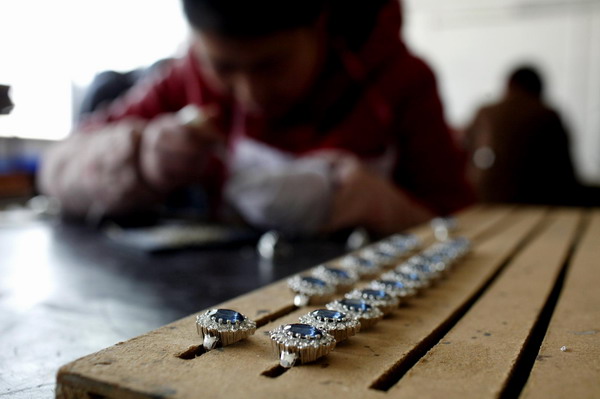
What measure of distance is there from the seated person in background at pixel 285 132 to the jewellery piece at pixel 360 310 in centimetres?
53

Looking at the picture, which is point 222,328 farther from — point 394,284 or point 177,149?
point 177,149

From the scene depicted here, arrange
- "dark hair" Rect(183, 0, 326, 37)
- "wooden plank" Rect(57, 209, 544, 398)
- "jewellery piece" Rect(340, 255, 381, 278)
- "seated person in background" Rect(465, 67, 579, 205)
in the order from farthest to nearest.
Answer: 1. "seated person in background" Rect(465, 67, 579, 205)
2. "dark hair" Rect(183, 0, 326, 37)
3. "jewellery piece" Rect(340, 255, 381, 278)
4. "wooden plank" Rect(57, 209, 544, 398)

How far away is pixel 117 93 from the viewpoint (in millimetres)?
1687

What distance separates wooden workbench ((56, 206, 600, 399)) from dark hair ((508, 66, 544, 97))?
2212mm

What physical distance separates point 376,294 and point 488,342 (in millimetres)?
76

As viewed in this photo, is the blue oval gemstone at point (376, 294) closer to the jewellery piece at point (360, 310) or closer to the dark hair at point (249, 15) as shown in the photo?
the jewellery piece at point (360, 310)

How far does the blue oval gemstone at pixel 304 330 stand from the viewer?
26 centimetres

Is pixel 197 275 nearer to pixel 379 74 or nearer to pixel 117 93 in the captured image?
pixel 379 74

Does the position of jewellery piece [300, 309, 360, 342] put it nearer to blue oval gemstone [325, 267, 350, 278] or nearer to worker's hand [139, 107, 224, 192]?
blue oval gemstone [325, 267, 350, 278]

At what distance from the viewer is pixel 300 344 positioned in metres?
0.25

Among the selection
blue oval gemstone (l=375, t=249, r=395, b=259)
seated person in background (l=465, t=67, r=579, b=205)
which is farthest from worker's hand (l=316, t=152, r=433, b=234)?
seated person in background (l=465, t=67, r=579, b=205)

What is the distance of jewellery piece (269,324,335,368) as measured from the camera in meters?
0.25

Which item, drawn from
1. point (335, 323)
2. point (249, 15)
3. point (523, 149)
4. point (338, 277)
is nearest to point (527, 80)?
point (523, 149)

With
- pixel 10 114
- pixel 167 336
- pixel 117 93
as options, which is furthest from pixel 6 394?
pixel 117 93
